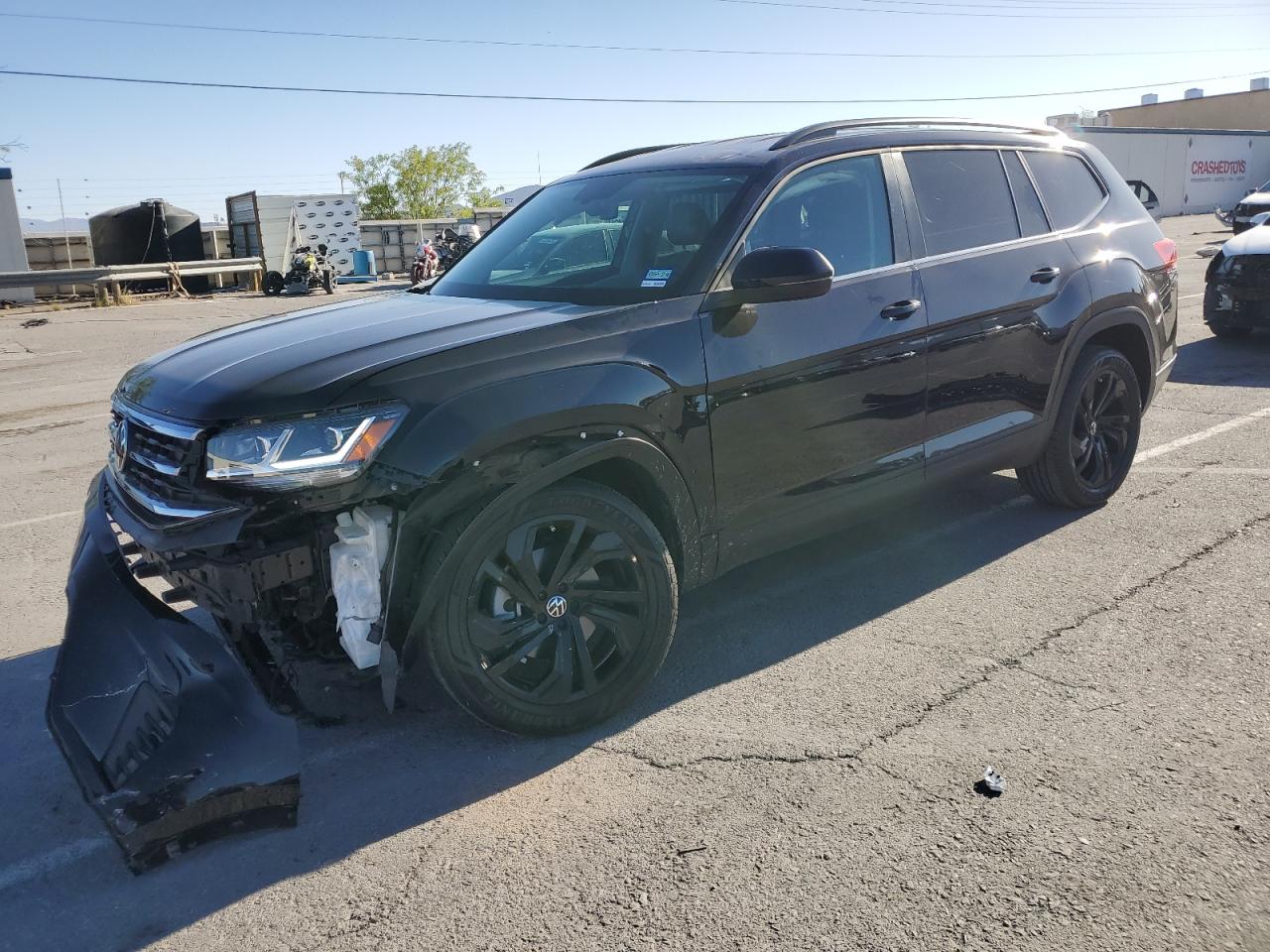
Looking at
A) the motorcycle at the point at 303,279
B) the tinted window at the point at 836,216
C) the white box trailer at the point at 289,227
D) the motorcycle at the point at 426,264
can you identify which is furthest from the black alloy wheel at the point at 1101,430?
the white box trailer at the point at 289,227

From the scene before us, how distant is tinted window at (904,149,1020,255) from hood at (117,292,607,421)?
175cm

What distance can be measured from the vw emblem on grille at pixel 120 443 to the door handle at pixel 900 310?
9.22 ft

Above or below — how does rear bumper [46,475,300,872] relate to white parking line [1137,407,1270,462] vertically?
above

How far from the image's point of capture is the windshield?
3854 millimetres

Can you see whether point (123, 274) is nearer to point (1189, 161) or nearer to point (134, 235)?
point (134, 235)

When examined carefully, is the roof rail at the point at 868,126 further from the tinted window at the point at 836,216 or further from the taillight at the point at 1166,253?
the taillight at the point at 1166,253

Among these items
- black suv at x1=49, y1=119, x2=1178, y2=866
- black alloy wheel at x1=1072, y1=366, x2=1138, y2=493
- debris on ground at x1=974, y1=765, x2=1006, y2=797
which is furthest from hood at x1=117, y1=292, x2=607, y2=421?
black alloy wheel at x1=1072, y1=366, x2=1138, y2=493

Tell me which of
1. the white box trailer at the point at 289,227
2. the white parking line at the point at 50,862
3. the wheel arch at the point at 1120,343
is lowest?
the white parking line at the point at 50,862

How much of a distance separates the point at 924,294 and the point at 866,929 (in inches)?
107

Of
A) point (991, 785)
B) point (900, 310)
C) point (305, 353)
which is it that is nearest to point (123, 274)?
point (305, 353)

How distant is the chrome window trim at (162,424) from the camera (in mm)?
3062

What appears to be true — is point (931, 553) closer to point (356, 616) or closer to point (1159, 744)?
point (1159, 744)

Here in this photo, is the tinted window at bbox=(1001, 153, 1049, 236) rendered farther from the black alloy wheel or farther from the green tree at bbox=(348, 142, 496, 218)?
the green tree at bbox=(348, 142, 496, 218)

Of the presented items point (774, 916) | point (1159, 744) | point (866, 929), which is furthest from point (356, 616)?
point (1159, 744)
